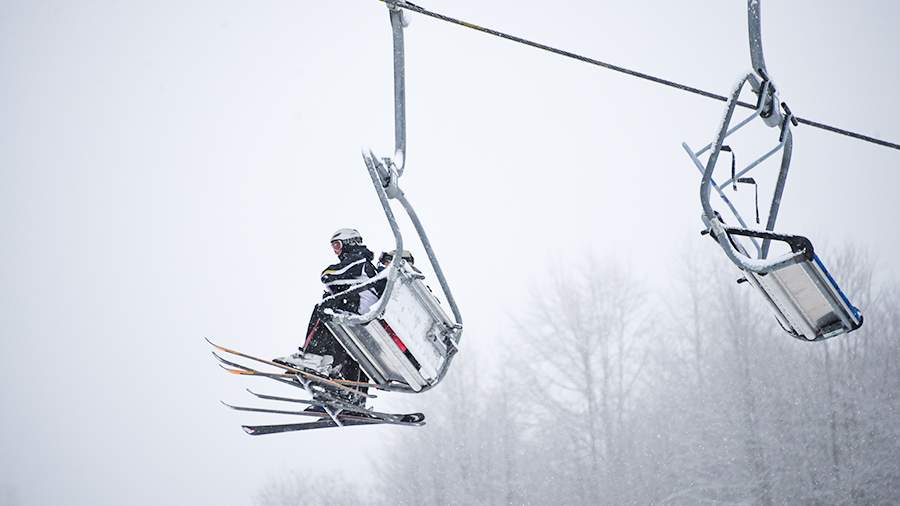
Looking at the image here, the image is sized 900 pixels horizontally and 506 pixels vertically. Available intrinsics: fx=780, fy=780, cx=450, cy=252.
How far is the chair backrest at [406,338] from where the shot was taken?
562 cm

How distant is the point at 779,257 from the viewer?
449 cm

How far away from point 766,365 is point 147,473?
7465 cm

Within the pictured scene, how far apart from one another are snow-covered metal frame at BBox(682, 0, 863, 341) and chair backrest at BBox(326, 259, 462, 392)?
82.0 inches

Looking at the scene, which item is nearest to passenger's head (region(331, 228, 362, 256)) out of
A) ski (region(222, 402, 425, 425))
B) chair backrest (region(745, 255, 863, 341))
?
ski (region(222, 402, 425, 425))

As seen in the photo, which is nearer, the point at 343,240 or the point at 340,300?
the point at 340,300

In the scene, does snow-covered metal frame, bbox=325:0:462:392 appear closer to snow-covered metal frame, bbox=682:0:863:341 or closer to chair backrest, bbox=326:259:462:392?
chair backrest, bbox=326:259:462:392

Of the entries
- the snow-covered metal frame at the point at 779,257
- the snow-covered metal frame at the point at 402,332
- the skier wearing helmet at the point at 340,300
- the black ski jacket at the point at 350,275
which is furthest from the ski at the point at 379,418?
the snow-covered metal frame at the point at 779,257

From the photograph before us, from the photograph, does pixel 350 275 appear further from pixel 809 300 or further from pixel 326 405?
pixel 809 300

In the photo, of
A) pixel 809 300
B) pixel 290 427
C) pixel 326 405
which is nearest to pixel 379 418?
pixel 326 405

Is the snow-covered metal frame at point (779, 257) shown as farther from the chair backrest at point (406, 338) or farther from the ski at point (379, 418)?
the ski at point (379, 418)

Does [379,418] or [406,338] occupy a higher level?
[406,338]

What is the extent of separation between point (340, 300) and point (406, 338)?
56cm

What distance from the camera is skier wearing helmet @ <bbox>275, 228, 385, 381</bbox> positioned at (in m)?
5.78

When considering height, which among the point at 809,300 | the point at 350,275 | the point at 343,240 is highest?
the point at 343,240
